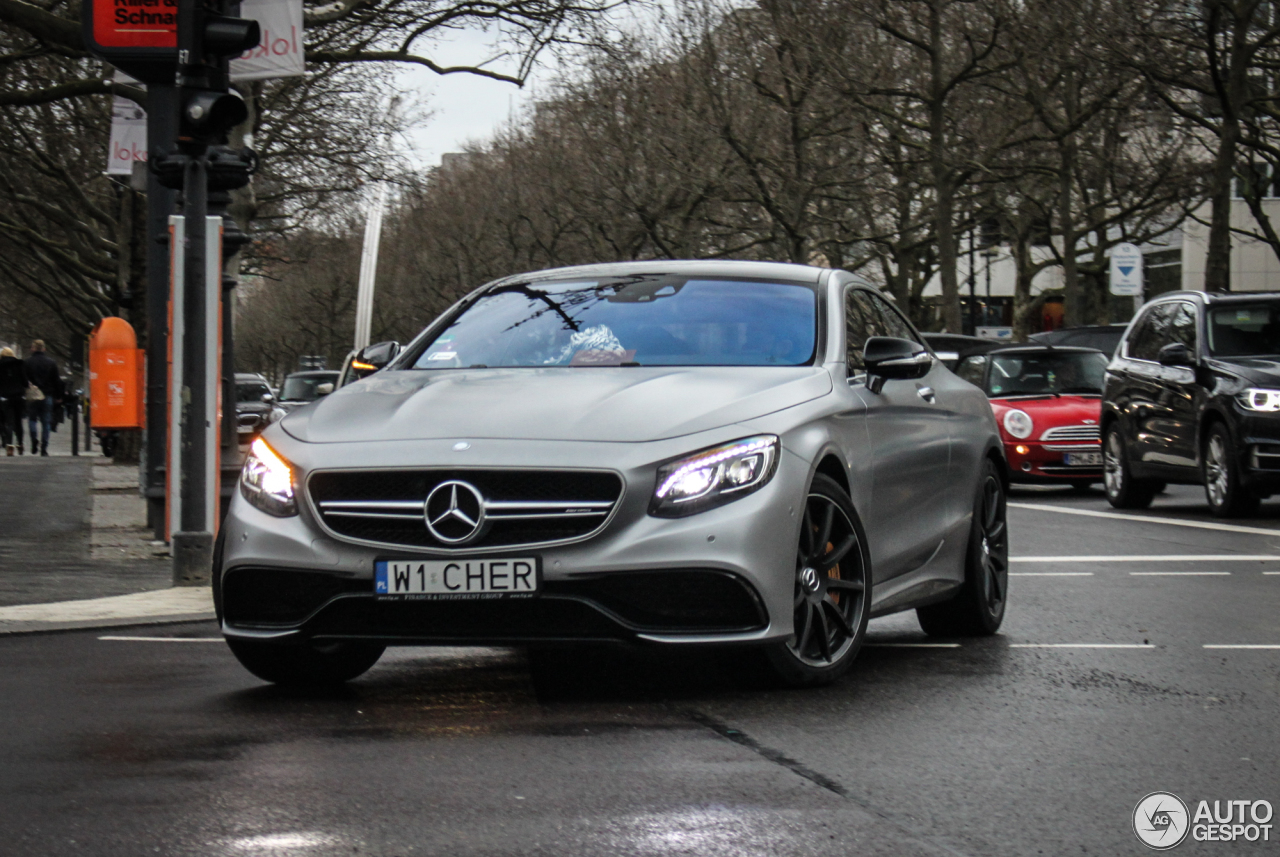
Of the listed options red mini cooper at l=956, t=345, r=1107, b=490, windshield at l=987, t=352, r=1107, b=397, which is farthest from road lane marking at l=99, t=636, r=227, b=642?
windshield at l=987, t=352, r=1107, b=397

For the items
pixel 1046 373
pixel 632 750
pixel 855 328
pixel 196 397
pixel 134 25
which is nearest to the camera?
pixel 632 750

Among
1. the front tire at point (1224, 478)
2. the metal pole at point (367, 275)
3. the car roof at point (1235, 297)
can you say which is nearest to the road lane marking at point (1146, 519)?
the front tire at point (1224, 478)

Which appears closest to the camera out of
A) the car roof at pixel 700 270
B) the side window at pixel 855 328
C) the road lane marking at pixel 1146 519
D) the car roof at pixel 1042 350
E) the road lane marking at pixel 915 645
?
the side window at pixel 855 328

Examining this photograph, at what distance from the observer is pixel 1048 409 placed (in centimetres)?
2022

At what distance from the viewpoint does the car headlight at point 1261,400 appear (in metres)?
15.1

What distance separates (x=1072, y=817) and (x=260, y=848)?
6.25 feet

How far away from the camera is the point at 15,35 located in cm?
2852

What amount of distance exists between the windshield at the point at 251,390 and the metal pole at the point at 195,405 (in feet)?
105

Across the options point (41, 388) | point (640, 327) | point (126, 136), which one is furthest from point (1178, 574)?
point (41, 388)

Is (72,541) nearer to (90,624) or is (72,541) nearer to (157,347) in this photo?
(157,347)

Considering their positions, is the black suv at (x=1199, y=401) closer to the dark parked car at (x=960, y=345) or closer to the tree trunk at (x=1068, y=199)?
the dark parked car at (x=960, y=345)

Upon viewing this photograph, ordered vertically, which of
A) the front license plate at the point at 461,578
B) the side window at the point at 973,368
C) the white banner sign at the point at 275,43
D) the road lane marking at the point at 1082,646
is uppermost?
the white banner sign at the point at 275,43

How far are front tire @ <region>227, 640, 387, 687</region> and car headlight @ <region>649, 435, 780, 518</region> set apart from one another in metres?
1.20

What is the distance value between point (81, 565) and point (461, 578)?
23.1 feet
